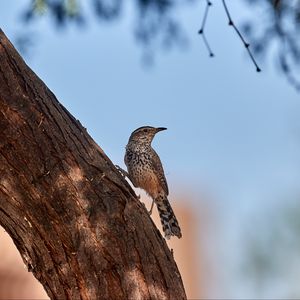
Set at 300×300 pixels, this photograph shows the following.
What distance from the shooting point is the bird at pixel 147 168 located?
20.5 feet

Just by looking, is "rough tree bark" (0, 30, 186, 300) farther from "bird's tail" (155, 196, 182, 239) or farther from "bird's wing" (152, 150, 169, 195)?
"bird's wing" (152, 150, 169, 195)

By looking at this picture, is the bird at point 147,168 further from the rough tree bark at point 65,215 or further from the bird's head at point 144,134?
the rough tree bark at point 65,215

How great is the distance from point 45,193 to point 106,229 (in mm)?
257

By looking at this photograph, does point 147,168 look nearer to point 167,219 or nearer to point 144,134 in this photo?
point 144,134

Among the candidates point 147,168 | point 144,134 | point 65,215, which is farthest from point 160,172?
point 65,215

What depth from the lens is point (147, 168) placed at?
6273 millimetres

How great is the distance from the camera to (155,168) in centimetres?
630

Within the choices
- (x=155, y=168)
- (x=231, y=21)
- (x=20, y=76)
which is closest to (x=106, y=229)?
(x=20, y=76)

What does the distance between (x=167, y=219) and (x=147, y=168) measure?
21.2 inches

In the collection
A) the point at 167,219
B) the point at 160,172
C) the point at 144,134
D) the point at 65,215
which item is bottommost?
the point at 65,215

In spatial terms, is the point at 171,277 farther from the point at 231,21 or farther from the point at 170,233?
the point at 170,233

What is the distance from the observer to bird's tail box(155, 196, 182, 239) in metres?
5.77

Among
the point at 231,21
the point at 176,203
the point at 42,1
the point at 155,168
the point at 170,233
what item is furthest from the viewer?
the point at 176,203

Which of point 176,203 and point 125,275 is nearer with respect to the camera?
point 125,275
